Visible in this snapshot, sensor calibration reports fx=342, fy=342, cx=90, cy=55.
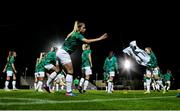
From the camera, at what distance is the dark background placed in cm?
4788

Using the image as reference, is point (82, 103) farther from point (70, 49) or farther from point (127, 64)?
point (127, 64)

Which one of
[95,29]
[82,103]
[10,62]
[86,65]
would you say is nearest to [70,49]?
[82,103]

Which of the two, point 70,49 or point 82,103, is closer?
point 82,103

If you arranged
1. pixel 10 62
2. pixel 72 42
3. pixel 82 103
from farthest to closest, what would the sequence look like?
1. pixel 10 62
2. pixel 72 42
3. pixel 82 103

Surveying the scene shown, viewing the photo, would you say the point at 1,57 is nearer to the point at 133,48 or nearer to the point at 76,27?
the point at 133,48

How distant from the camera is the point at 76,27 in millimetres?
11438

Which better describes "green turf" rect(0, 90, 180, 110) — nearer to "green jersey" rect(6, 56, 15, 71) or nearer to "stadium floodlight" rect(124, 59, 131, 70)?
"green jersey" rect(6, 56, 15, 71)

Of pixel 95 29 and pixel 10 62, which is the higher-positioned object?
pixel 95 29

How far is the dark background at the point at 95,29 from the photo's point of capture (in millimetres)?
47875

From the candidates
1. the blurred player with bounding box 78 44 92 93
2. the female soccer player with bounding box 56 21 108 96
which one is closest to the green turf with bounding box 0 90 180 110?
the female soccer player with bounding box 56 21 108 96

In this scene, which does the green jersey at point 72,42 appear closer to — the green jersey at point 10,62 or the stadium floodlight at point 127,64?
the green jersey at point 10,62

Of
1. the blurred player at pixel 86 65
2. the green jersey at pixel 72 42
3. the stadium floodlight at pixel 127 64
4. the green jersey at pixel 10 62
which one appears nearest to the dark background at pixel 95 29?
the stadium floodlight at pixel 127 64

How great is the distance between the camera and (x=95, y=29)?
5347cm

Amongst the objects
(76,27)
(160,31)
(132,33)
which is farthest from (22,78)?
(76,27)
